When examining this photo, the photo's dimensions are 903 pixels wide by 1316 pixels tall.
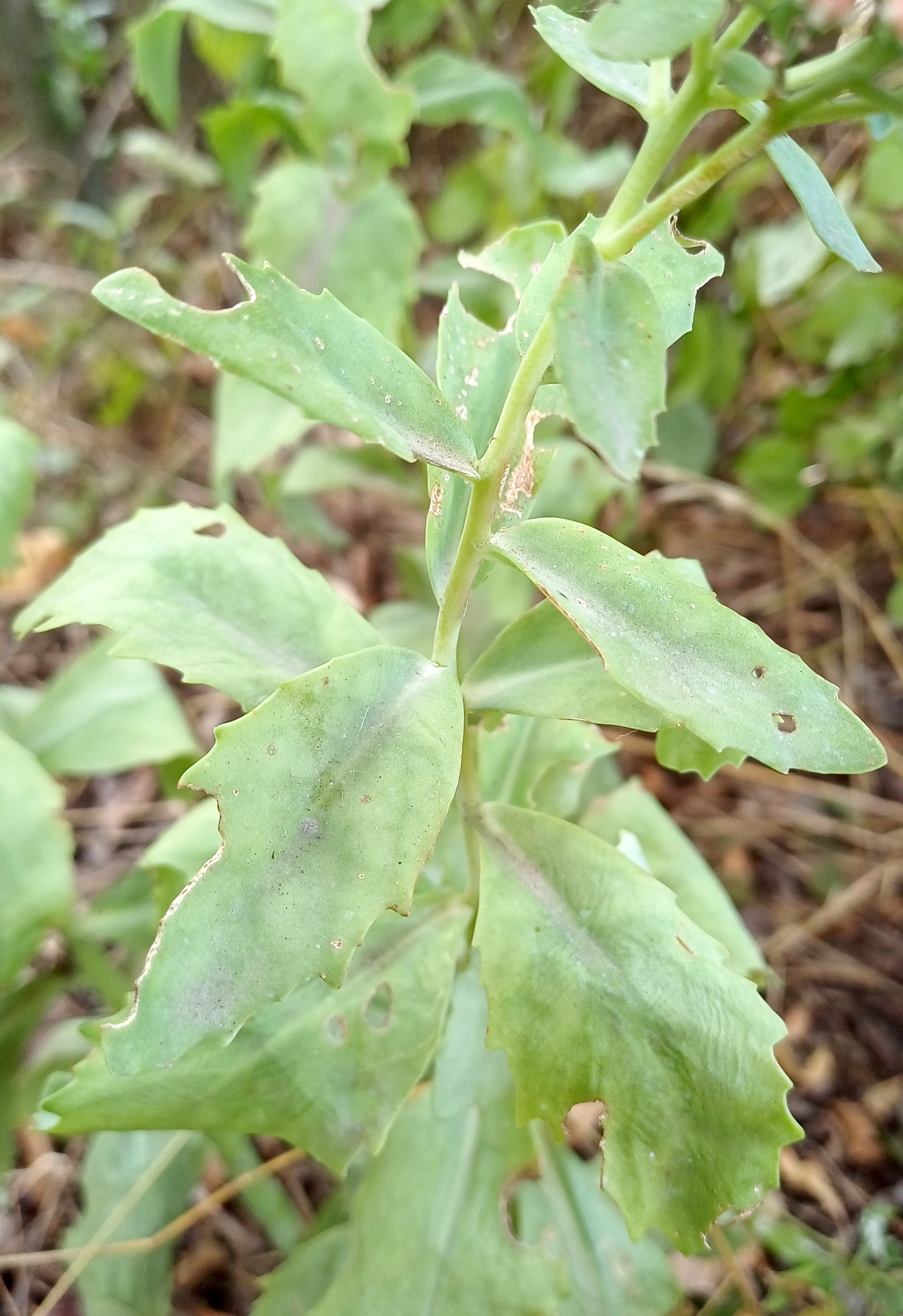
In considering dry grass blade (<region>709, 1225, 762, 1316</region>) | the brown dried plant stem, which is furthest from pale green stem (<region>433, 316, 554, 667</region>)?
dry grass blade (<region>709, 1225, 762, 1316</region>)

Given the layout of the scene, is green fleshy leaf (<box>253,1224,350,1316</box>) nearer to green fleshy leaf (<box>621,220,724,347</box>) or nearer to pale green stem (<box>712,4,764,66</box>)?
green fleshy leaf (<box>621,220,724,347</box>)

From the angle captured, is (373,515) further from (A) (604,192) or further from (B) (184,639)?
(B) (184,639)

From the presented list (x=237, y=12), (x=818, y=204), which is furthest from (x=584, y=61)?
(x=237, y=12)

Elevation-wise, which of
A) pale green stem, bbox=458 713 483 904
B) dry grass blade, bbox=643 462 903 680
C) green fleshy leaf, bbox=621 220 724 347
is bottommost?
dry grass blade, bbox=643 462 903 680

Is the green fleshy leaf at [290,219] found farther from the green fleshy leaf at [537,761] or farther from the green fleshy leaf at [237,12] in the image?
the green fleshy leaf at [537,761]

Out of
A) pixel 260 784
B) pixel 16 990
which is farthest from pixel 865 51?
pixel 16 990
